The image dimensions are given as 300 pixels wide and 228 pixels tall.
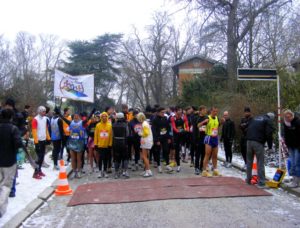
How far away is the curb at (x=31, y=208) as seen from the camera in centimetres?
670

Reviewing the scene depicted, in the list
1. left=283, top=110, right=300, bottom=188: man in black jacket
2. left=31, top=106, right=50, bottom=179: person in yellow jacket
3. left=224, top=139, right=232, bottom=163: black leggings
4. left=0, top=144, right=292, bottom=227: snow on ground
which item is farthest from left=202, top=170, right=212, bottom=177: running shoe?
left=31, top=106, right=50, bottom=179: person in yellow jacket

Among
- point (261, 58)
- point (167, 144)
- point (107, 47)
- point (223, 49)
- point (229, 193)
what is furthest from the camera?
point (107, 47)

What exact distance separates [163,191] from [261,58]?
2195cm

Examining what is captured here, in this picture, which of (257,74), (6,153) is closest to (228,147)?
(257,74)

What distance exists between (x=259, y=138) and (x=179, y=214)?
364 centimetres

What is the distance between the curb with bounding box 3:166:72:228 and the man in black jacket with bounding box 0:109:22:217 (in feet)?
1.07

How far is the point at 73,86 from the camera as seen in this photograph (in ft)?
48.3

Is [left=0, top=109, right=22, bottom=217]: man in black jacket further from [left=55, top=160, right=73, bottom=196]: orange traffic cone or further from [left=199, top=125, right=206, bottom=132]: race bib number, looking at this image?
[left=199, top=125, right=206, bottom=132]: race bib number

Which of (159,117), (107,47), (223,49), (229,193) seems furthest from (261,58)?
(107,47)

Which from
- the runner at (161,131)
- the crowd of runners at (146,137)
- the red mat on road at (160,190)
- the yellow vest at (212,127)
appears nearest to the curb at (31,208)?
the red mat on road at (160,190)

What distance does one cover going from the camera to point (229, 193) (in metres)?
8.94

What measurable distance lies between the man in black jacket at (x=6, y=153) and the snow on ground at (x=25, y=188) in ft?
1.50

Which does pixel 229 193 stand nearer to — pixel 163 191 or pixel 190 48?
pixel 163 191

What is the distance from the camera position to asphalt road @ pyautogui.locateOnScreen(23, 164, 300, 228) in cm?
676
